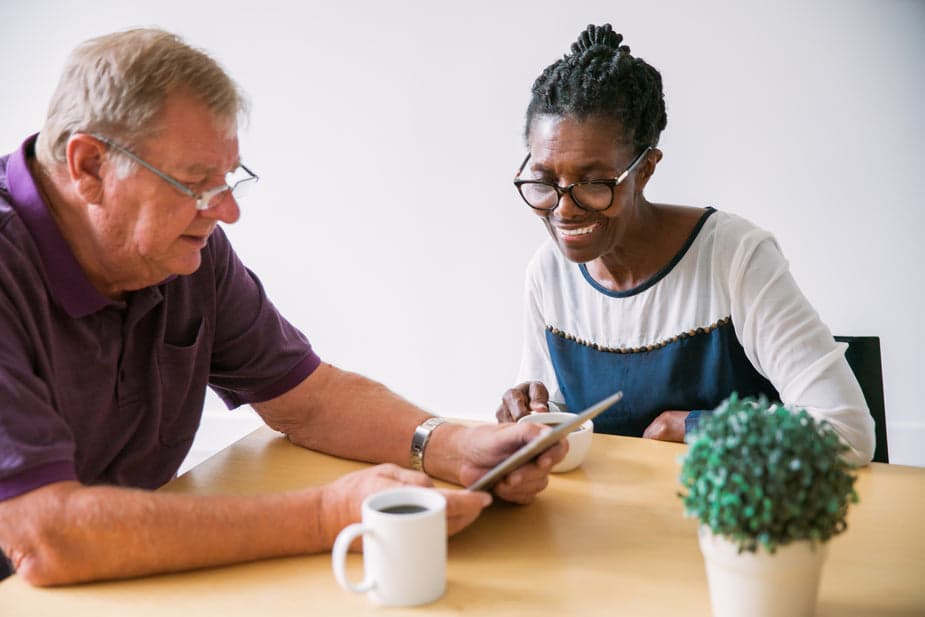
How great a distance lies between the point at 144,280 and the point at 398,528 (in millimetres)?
649

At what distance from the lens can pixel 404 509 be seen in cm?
92

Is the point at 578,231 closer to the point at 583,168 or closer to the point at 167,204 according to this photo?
the point at 583,168

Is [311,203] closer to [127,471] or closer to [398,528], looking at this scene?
[127,471]

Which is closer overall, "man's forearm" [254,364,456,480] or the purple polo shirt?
the purple polo shirt

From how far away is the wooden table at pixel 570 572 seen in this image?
2.84 feet

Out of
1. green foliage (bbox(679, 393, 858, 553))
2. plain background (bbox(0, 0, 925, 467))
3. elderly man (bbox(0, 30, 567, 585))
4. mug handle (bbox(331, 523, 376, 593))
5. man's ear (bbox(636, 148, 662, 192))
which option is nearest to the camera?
green foliage (bbox(679, 393, 858, 553))

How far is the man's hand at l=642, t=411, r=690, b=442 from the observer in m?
1.47

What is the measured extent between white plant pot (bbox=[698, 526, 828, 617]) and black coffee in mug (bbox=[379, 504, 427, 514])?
32 centimetres

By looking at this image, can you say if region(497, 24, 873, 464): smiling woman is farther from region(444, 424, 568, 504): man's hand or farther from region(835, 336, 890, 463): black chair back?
region(444, 424, 568, 504): man's hand

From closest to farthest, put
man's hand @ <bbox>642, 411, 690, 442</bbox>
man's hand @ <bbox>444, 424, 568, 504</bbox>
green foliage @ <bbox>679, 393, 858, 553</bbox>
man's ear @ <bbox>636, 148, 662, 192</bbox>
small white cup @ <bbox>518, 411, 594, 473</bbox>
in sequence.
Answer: green foliage @ <bbox>679, 393, 858, 553</bbox>
man's hand @ <bbox>444, 424, 568, 504</bbox>
small white cup @ <bbox>518, 411, 594, 473</bbox>
man's hand @ <bbox>642, 411, 690, 442</bbox>
man's ear @ <bbox>636, 148, 662, 192</bbox>

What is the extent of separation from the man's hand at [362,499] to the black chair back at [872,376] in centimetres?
92

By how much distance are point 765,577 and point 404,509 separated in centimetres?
39

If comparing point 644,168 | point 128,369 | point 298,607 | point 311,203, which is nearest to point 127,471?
point 128,369

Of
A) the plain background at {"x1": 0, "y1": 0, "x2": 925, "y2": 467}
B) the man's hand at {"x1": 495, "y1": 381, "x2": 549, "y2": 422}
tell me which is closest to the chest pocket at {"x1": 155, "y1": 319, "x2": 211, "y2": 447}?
the man's hand at {"x1": 495, "y1": 381, "x2": 549, "y2": 422}
